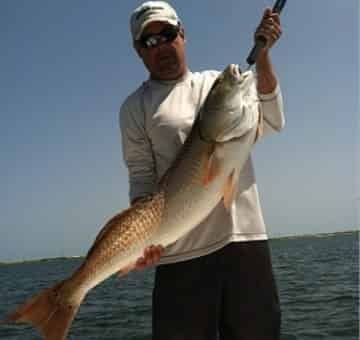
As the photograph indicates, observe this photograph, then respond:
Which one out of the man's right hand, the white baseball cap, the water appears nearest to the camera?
the man's right hand

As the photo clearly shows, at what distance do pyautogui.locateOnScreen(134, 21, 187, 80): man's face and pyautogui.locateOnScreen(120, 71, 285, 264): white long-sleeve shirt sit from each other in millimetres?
74

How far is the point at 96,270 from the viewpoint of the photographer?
3.39m

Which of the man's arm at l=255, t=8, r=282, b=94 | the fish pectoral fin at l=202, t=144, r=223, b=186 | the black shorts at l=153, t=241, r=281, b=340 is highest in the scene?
the man's arm at l=255, t=8, r=282, b=94

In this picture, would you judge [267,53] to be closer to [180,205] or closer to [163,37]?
[163,37]

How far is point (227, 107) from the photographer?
3.40m

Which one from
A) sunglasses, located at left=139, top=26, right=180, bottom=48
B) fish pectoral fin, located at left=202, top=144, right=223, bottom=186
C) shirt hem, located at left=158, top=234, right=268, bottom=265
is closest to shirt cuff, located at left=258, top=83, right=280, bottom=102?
fish pectoral fin, located at left=202, top=144, right=223, bottom=186

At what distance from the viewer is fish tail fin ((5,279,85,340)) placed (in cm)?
332

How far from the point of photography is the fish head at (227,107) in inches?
133

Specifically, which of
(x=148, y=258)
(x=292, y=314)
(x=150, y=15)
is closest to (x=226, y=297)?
(x=148, y=258)

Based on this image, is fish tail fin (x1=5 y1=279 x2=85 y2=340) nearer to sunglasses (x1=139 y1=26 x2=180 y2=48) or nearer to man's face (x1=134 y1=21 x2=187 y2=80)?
man's face (x1=134 y1=21 x2=187 y2=80)

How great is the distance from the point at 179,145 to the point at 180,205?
1.82ft

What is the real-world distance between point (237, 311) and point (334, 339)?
859cm

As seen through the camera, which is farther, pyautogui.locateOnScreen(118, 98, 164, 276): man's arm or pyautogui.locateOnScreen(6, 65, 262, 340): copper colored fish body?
pyautogui.locateOnScreen(118, 98, 164, 276): man's arm

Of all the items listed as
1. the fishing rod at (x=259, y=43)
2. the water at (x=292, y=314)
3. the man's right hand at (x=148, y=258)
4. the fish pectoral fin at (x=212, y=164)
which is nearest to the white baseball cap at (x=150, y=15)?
the fishing rod at (x=259, y=43)
